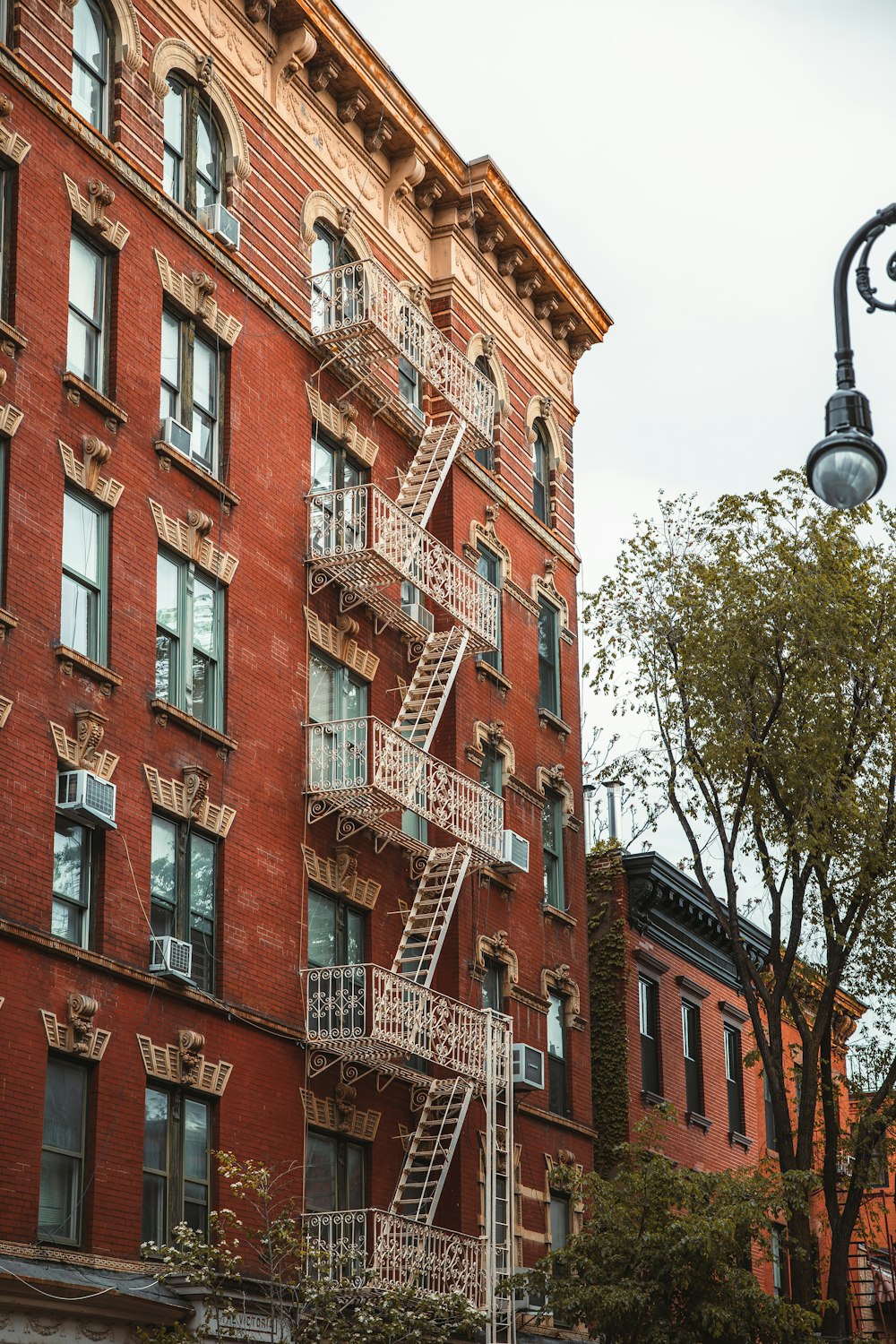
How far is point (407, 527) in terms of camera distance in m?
29.2

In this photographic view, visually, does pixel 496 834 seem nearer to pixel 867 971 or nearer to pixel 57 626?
pixel 867 971

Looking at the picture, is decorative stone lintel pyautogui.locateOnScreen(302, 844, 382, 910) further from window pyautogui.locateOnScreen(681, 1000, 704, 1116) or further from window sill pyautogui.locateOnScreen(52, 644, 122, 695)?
window pyautogui.locateOnScreen(681, 1000, 704, 1116)

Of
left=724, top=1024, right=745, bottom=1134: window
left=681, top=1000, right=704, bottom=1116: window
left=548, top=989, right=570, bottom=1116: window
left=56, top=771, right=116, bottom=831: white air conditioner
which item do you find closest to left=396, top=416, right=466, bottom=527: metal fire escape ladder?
left=548, top=989, right=570, bottom=1116: window

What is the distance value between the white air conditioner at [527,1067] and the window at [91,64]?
51.0 ft

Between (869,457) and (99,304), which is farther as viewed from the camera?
(99,304)

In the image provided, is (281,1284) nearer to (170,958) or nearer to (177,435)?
(170,958)

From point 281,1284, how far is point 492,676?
14594 millimetres

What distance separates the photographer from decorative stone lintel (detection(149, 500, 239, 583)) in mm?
24328

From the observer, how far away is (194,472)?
2516 centimetres

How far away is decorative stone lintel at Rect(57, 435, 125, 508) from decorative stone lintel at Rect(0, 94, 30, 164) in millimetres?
3456

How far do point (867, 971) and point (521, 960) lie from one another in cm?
597

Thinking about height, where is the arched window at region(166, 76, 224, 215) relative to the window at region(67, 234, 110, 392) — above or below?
above

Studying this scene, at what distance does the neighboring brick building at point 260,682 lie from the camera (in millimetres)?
21281

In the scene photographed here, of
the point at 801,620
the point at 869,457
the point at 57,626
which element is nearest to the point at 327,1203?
the point at 57,626
